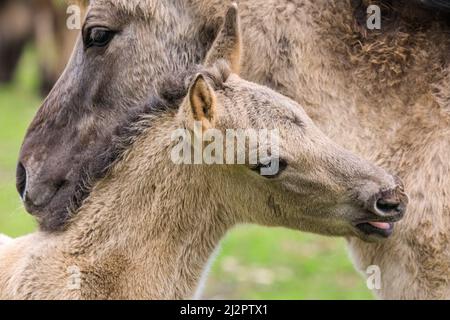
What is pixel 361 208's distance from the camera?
480 centimetres

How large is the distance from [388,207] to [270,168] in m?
0.62

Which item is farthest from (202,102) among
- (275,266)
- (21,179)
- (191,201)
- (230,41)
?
(275,266)

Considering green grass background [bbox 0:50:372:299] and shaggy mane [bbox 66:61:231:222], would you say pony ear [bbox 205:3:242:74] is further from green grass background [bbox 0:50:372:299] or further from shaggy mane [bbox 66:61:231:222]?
green grass background [bbox 0:50:372:299]

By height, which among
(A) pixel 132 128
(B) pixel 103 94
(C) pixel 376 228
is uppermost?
(B) pixel 103 94

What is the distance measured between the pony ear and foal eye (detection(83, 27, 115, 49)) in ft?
2.04

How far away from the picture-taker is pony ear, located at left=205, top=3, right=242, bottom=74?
496cm

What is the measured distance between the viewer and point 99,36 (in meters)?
5.30

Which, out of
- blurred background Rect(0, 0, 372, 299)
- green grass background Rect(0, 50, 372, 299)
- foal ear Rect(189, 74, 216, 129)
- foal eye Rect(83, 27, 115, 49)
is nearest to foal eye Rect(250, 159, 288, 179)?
foal ear Rect(189, 74, 216, 129)

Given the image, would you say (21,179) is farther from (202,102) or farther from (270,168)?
(270,168)

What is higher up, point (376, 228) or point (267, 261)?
point (376, 228)

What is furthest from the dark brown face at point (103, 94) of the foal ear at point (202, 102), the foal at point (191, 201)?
the foal ear at point (202, 102)

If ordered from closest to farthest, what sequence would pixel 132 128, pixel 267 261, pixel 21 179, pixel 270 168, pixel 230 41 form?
pixel 270 168 → pixel 230 41 → pixel 132 128 → pixel 21 179 → pixel 267 261

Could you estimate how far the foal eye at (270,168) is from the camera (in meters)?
4.79

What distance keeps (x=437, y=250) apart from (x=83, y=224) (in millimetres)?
1891
